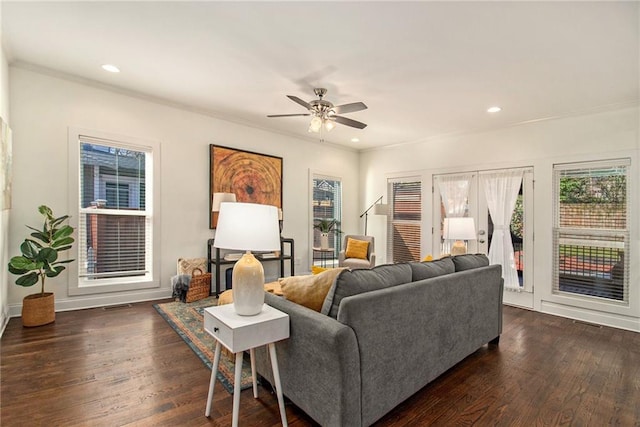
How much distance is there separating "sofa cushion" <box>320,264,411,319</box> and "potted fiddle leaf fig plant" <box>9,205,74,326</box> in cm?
A: 302

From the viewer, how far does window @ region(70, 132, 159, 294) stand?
12.2 feet

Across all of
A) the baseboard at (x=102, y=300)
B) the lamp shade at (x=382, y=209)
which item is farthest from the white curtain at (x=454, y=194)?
the baseboard at (x=102, y=300)

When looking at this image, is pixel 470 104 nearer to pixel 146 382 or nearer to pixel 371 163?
pixel 371 163

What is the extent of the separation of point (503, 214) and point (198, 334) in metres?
4.46

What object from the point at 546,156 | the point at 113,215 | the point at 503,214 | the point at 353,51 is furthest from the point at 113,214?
the point at 546,156

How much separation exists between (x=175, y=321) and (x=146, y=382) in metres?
1.21

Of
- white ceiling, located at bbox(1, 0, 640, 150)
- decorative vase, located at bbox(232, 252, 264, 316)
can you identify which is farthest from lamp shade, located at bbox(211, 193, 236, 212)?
decorative vase, located at bbox(232, 252, 264, 316)

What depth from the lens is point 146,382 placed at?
2172mm

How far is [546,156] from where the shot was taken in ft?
14.0

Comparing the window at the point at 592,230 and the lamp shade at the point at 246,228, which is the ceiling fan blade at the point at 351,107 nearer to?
Result: the lamp shade at the point at 246,228

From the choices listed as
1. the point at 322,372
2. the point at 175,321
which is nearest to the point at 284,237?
the point at 175,321

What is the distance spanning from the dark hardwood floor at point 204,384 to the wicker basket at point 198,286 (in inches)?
32.8

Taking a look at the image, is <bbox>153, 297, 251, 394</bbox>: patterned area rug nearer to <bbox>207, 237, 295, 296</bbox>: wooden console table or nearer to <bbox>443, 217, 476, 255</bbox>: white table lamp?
<bbox>207, 237, 295, 296</bbox>: wooden console table

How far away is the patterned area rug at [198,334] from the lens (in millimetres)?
2270
